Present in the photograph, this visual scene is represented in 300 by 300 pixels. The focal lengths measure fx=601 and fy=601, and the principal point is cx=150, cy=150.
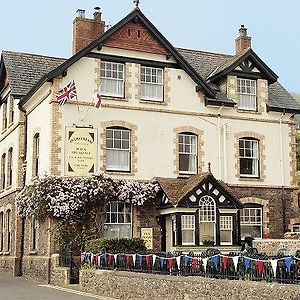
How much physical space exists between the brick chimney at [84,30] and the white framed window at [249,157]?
9070 mm

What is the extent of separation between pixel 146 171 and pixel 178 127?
272cm

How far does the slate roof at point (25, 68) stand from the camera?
30.6m

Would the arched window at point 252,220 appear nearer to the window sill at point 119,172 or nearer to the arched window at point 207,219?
the arched window at point 207,219

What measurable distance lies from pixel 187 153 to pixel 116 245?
7393 millimetres

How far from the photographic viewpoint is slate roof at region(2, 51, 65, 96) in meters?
30.6

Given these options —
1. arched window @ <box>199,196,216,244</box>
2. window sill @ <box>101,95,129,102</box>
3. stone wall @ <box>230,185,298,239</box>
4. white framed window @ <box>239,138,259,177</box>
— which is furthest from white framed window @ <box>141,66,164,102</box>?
stone wall @ <box>230,185,298,239</box>

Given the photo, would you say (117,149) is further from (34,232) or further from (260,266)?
(260,266)

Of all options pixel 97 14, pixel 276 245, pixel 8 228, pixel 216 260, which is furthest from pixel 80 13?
pixel 216 260

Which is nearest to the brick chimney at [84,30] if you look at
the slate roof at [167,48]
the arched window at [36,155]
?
the slate roof at [167,48]

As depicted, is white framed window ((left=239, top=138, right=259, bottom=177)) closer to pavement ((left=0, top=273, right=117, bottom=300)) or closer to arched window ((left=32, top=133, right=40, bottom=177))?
arched window ((left=32, top=133, right=40, bottom=177))

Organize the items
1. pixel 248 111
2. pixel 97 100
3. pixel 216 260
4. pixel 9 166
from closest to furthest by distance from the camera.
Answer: pixel 216 260, pixel 97 100, pixel 248 111, pixel 9 166

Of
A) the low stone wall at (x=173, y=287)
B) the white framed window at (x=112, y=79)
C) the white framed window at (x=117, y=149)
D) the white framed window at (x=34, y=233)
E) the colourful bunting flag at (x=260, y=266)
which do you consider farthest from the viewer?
the white framed window at (x=34, y=233)

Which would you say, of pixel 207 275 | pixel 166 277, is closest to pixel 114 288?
pixel 166 277

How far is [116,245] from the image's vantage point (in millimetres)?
23281
